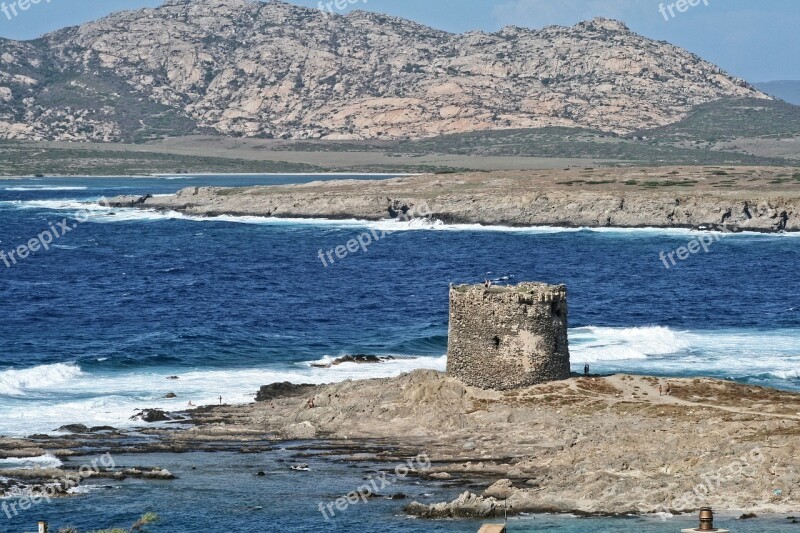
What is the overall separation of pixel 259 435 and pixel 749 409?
14.7 metres

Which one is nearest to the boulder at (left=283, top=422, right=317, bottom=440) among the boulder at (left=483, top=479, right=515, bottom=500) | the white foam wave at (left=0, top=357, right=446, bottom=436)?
the white foam wave at (left=0, top=357, right=446, bottom=436)

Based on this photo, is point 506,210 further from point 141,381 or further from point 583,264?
point 141,381

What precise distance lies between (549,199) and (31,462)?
120 meters

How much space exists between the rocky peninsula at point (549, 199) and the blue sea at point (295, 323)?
687 cm

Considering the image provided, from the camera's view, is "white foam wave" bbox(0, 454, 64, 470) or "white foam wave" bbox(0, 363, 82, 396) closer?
"white foam wave" bbox(0, 454, 64, 470)

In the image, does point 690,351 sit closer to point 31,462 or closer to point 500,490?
point 500,490

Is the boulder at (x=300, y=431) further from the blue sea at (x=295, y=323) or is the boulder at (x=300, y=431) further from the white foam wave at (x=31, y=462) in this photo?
the white foam wave at (x=31, y=462)

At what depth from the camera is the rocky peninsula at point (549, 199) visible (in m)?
146

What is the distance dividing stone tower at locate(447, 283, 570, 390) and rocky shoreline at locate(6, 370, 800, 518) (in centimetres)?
51

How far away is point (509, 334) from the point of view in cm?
4378

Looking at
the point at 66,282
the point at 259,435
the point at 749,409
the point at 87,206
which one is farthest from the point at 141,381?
the point at 87,206

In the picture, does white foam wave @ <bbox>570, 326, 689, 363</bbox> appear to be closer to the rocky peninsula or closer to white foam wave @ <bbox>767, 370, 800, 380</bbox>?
white foam wave @ <bbox>767, 370, 800, 380</bbox>

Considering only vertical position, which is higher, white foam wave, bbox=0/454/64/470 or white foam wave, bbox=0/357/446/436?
white foam wave, bbox=0/357/446/436

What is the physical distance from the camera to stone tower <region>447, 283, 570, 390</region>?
1718 inches
